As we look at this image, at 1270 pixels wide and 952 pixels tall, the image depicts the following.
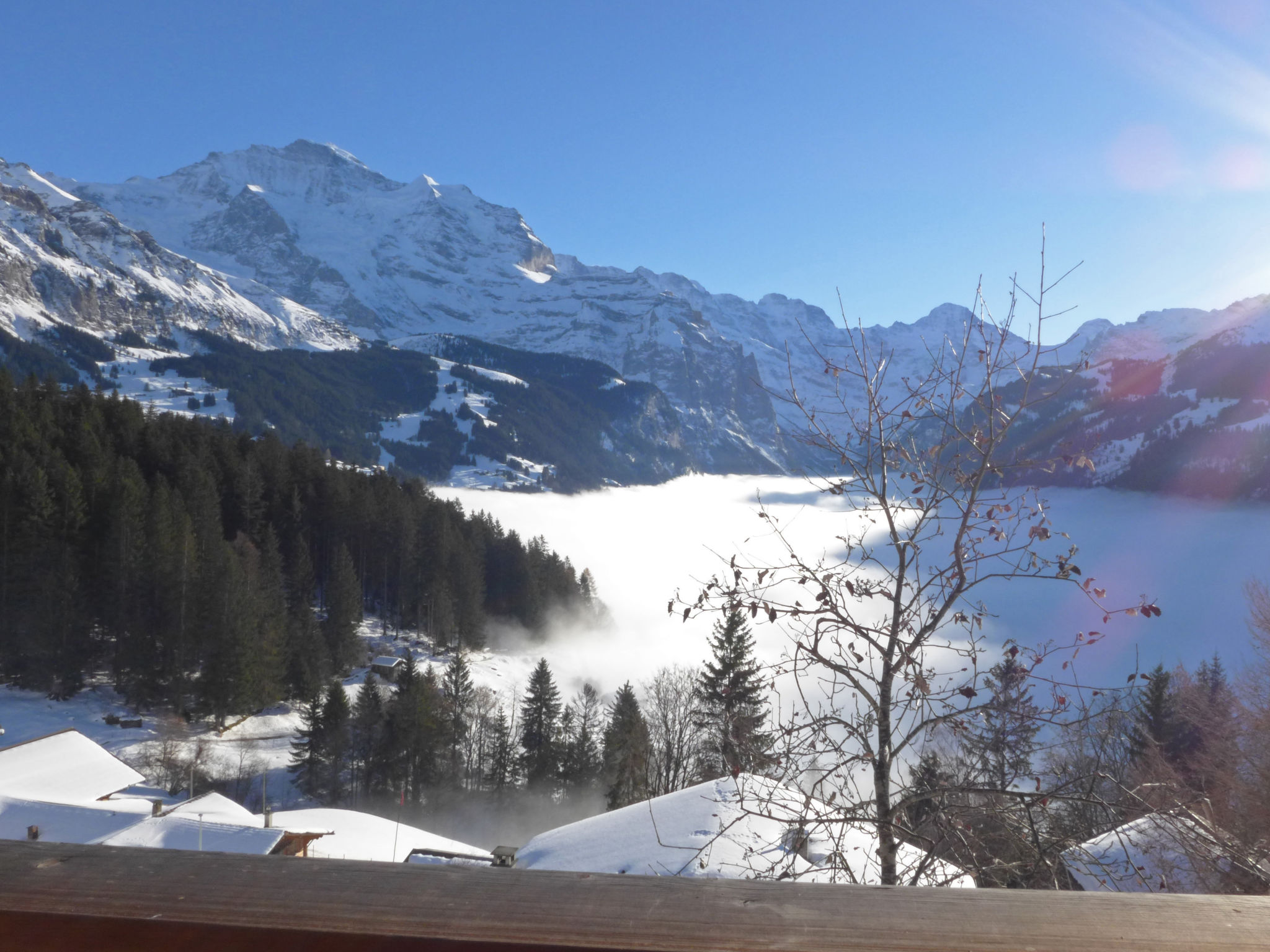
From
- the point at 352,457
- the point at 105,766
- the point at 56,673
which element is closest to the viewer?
the point at 105,766

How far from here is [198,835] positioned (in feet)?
55.0

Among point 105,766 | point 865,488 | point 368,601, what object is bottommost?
point 105,766

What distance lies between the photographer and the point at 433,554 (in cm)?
5897

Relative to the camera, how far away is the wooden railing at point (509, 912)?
41.1 inches

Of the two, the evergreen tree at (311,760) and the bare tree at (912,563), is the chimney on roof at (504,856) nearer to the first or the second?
the bare tree at (912,563)

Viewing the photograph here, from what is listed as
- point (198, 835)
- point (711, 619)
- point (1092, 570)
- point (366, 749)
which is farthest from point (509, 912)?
point (711, 619)

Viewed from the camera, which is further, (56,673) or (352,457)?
(352,457)

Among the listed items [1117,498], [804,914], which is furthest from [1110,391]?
[804,914]

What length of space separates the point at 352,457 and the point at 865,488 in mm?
181308

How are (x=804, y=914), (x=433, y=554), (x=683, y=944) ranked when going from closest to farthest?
(x=683, y=944) → (x=804, y=914) → (x=433, y=554)

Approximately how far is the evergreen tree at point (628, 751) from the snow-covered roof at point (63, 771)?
16.5m

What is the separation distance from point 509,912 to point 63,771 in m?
29.4

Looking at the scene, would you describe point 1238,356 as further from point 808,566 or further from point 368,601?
point 808,566

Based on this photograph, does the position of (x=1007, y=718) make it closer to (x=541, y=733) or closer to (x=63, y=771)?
(x=63, y=771)
